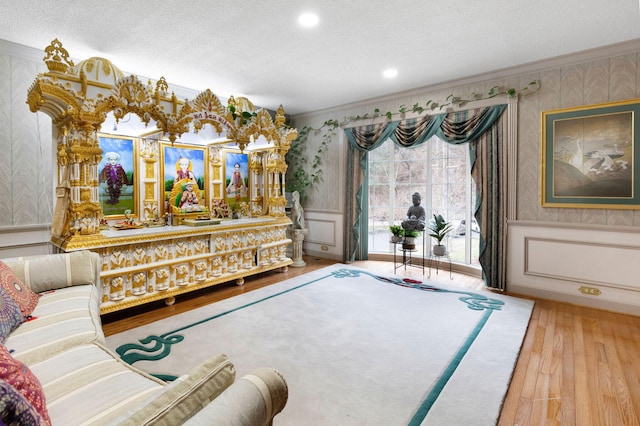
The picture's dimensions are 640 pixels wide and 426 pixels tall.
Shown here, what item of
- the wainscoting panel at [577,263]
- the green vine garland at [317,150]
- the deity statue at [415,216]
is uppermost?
the green vine garland at [317,150]

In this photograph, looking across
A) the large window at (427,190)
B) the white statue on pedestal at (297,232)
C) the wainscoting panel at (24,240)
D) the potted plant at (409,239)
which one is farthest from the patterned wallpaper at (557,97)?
the wainscoting panel at (24,240)

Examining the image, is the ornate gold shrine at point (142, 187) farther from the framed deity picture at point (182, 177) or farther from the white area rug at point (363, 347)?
the white area rug at point (363, 347)

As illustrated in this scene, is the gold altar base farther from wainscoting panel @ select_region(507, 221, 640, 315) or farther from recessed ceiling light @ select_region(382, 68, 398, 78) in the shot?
wainscoting panel @ select_region(507, 221, 640, 315)

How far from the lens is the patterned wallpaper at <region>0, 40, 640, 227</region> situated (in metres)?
3.49

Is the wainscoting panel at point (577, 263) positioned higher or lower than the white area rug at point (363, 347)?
higher

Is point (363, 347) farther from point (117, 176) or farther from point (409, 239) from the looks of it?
point (117, 176)

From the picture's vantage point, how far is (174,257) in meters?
3.90

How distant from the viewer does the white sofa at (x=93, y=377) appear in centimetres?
81

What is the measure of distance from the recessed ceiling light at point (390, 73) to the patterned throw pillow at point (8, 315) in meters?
4.25

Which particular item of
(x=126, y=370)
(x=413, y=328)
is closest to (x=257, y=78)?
(x=413, y=328)

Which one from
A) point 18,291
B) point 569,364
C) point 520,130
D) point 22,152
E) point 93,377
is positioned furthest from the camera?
point 520,130

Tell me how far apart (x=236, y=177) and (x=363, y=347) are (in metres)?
3.83

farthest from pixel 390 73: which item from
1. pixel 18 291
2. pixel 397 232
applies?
pixel 18 291

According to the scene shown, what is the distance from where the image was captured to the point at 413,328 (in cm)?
309
